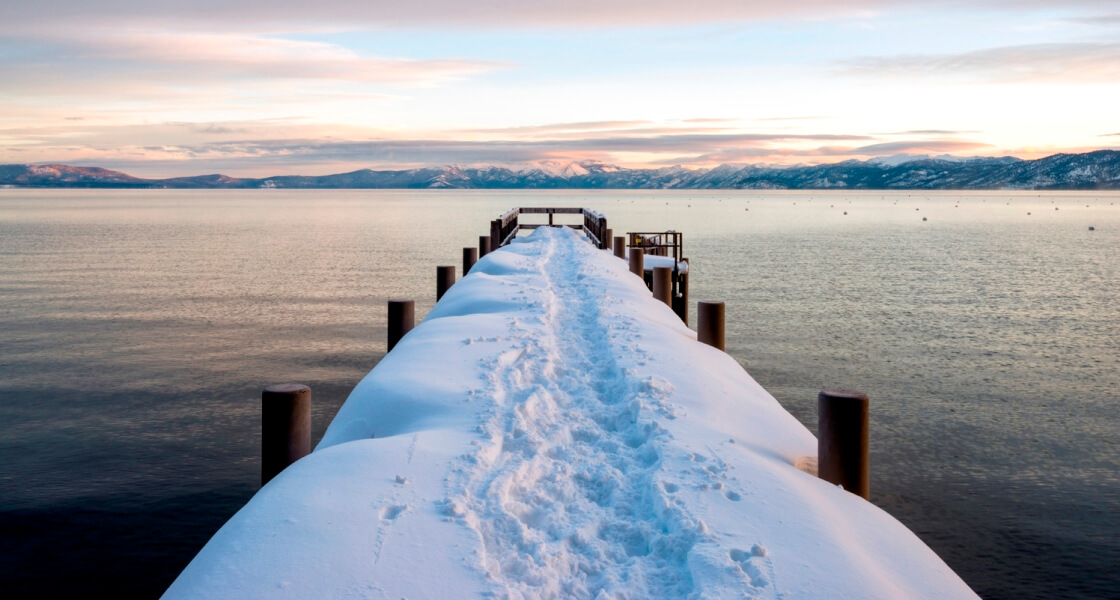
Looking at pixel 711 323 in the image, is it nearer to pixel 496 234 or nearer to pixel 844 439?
pixel 844 439

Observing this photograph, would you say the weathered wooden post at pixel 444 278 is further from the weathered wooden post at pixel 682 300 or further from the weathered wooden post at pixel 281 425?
the weathered wooden post at pixel 281 425

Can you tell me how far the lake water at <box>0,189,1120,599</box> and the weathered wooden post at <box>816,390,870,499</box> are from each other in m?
4.64

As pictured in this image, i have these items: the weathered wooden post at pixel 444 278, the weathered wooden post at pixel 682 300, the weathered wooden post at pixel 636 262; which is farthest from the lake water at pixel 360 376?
the weathered wooden post at pixel 636 262

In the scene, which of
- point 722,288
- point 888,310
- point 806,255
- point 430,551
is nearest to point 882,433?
point 430,551

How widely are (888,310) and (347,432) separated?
91.6 ft

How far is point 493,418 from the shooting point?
7617 mm

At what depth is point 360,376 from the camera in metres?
19.3

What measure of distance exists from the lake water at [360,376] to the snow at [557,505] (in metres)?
4.47

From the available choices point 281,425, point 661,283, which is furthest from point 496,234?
point 281,425

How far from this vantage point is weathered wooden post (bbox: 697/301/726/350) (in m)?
12.0

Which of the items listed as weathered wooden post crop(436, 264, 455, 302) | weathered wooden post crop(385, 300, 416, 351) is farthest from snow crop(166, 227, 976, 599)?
weathered wooden post crop(436, 264, 455, 302)

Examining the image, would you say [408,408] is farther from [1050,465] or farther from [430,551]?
[1050,465]

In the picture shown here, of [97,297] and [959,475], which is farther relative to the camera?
[97,297]

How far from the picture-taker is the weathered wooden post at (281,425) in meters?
6.68
